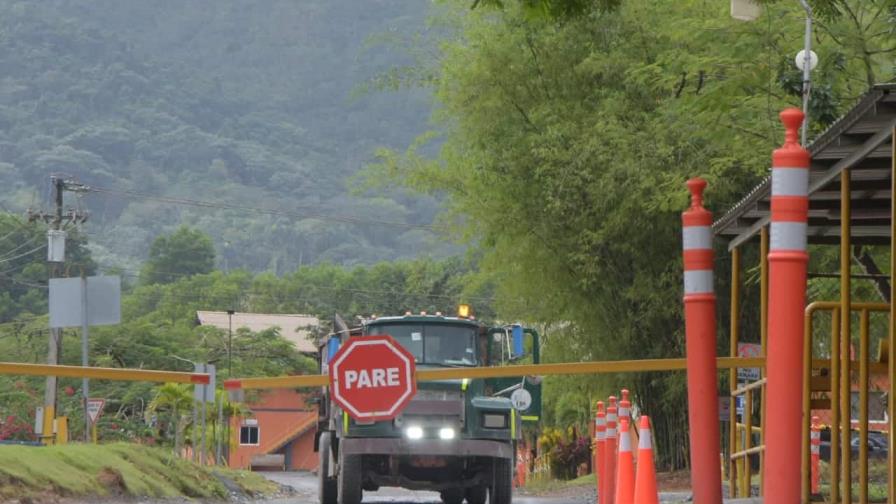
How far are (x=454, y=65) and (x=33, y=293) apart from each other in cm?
8809

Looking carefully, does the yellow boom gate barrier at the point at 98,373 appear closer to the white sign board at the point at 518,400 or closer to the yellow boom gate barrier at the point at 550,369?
the yellow boom gate barrier at the point at 550,369

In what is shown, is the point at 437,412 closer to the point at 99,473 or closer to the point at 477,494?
the point at 477,494

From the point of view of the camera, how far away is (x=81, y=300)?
76.5ft

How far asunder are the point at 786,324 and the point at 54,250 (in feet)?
124

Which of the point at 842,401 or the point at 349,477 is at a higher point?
the point at 842,401

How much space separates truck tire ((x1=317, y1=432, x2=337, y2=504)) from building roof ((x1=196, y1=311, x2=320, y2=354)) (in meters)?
73.1

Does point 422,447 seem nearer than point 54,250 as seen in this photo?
Yes

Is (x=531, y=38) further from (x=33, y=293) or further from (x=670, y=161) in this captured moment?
(x=33, y=293)

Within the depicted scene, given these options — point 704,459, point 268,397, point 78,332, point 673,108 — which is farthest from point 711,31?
point 268,397

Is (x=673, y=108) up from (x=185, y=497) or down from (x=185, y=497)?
up

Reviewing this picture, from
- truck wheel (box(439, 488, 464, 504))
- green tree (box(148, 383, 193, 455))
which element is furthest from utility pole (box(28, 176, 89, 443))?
truck wheel (box(439, 488, 464, 504))

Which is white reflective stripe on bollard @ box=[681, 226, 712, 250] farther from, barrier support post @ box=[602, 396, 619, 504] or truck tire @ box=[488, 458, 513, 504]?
truck tire @ box=[488, 458, 513, 504]

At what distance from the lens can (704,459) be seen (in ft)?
25.3

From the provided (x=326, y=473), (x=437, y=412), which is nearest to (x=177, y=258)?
Answer: (x=326, y=473)
